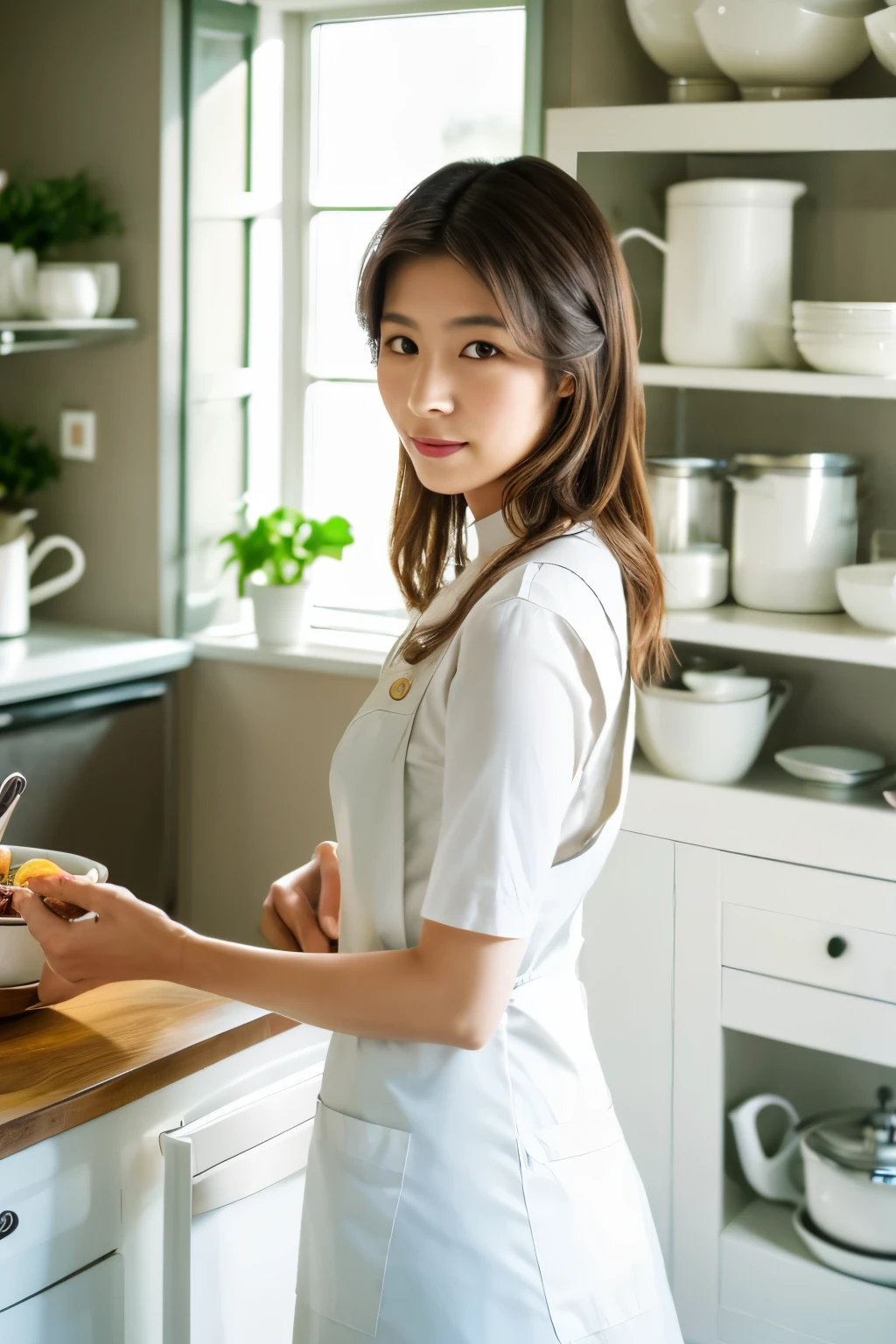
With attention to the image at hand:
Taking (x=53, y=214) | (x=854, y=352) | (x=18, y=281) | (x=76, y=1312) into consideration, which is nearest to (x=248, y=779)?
(x=18, y=281)

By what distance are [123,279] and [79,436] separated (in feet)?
1.11

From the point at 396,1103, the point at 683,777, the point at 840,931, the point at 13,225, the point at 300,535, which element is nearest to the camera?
the point at 396,1103

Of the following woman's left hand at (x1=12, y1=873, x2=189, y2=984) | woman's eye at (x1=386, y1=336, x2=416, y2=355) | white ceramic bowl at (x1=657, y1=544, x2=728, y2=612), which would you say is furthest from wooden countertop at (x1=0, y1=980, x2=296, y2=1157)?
white ceramic bowl at (x1=657, y1=544, x2=728, y2=612)

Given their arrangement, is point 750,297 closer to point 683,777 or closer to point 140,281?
point 683,777

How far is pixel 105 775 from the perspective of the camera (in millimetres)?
2805

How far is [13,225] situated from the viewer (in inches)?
109

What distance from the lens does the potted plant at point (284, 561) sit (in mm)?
2895

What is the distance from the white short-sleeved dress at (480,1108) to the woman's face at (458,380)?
0.09m

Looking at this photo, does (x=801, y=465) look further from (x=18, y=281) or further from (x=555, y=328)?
(x=18, y=281)

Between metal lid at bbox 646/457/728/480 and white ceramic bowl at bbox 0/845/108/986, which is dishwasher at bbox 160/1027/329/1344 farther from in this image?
metal lid at bbox 646/457/728/480

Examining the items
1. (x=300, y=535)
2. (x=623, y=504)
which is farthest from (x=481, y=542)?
(x=300, y=535)

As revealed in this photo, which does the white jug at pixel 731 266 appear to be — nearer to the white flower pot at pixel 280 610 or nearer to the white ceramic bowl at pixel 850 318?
the white ceramic bowl at pixel 850 318

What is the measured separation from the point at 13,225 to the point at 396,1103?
216 cm

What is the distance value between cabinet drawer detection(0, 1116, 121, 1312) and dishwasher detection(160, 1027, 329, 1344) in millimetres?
52
